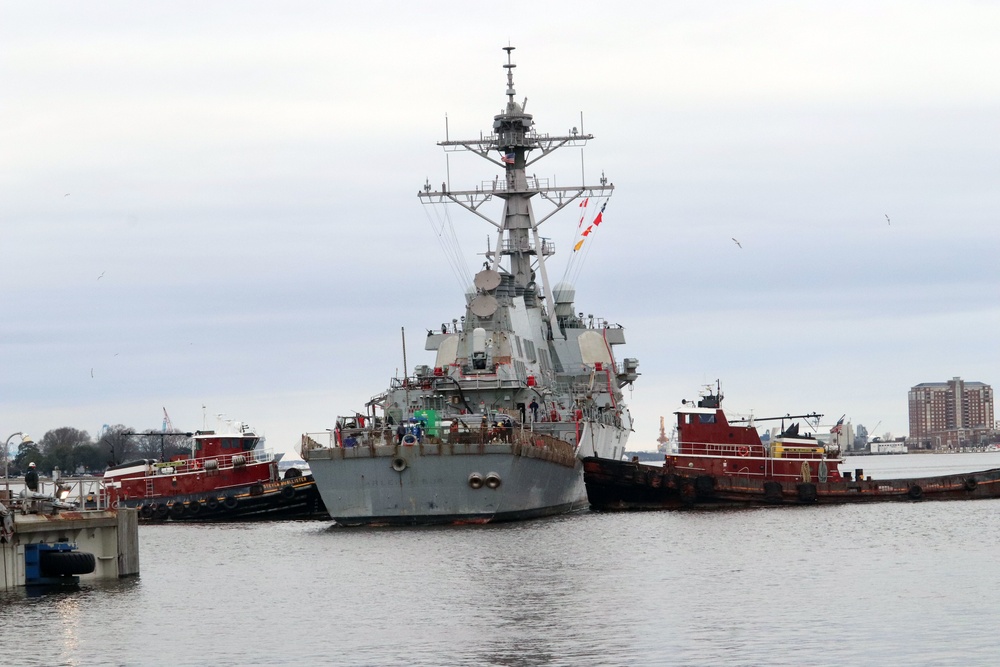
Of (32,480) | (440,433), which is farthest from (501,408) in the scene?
(32,480)

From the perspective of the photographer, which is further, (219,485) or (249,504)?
(219,485)

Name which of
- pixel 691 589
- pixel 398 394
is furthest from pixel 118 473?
pixel 691 589

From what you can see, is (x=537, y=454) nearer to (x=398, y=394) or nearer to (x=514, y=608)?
(x=398, y=394)

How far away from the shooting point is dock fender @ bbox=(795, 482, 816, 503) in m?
60.0

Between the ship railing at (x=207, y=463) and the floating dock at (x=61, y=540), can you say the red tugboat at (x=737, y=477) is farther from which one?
the floating dock at (x=61, y=540)

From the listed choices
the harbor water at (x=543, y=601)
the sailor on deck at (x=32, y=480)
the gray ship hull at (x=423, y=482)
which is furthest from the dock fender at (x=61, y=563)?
the gray ship hull at (x=423, y=482)

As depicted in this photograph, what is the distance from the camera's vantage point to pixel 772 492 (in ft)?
195

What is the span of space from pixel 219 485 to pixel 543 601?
110 feet

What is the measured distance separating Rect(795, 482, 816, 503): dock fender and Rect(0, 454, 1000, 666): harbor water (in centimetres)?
1007

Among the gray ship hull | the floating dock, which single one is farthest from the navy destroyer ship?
the floating dock

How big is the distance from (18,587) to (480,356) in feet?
85.6

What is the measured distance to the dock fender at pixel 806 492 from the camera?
60.0m

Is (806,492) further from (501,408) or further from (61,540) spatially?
(61,540)

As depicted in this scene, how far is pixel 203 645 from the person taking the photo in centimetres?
2789
